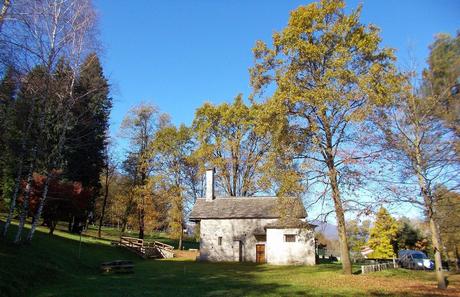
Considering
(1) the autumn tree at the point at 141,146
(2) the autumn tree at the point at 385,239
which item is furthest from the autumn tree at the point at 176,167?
(2) the autumn tree at the point at 385,239

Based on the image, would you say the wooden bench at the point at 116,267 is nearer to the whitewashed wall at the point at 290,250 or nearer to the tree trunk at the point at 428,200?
the whitewashed wall at the point at 290,250

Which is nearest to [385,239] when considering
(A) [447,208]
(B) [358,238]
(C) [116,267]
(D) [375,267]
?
(B) [358,238]

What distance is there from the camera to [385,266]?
24.2m

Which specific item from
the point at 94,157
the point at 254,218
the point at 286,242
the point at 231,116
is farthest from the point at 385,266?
the point at 94,157

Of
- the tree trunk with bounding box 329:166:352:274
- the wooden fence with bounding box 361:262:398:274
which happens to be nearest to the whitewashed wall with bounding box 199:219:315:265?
the wooden fence with bounding box 361:262:398:274

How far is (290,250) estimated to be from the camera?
1165 inches

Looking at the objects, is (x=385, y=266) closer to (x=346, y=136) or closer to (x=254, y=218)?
(x=346, y=136)

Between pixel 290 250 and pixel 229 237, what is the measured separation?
5.87m

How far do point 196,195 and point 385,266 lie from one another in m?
22.4

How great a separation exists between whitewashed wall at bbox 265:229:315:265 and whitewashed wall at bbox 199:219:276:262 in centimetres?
214

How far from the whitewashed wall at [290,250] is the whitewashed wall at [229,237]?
7.01 ft

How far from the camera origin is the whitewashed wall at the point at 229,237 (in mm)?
32188

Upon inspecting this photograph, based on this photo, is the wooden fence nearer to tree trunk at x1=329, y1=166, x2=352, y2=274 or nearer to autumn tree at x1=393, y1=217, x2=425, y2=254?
tree trunk at x1=329, y1=166, x2=352, y2=274

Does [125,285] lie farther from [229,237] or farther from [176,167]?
[176,167]
